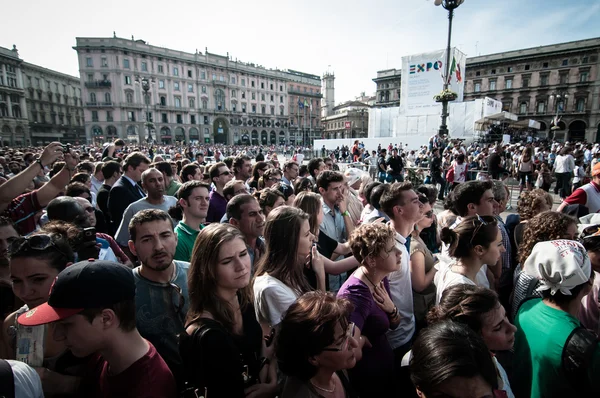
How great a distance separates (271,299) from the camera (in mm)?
2004

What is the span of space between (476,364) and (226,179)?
182 inches

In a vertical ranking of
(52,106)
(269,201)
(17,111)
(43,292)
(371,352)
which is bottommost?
(371,352)

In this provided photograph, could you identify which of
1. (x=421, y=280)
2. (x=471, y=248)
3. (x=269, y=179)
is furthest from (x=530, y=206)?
(x=269, y=179)

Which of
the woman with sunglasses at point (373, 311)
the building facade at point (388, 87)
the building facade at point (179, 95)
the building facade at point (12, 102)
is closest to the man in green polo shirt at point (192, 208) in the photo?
→ the woman with sunglasses at point (373, 311)

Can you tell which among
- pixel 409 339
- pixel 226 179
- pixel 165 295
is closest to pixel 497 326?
pixel 409 339

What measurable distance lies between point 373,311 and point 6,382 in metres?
1.83

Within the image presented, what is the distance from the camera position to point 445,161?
14828 mm

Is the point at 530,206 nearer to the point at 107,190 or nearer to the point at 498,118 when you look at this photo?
the point at 107,190

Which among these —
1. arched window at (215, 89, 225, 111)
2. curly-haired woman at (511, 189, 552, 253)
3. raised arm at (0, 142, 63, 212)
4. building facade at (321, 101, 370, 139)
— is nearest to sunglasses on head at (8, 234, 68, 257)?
raised arm at (0, 142, 63, 212)

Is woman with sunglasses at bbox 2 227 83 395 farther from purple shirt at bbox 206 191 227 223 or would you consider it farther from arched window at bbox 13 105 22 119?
arched window at bbox 13 105 22 119

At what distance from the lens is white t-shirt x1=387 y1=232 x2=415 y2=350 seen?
2.38m

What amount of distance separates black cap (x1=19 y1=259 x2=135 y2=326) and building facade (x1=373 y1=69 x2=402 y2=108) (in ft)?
217

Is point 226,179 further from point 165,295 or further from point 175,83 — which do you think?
point 175,83

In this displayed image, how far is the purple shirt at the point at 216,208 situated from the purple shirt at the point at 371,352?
3035 millimetres
